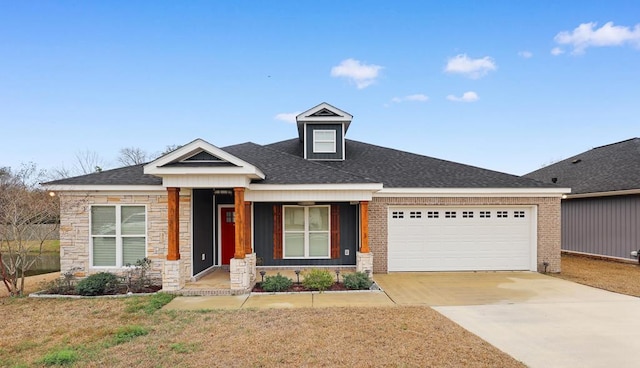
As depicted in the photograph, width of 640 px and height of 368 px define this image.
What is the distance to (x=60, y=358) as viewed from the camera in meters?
4.84

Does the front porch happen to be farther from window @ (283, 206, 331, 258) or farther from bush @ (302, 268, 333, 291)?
bush @ (302, 268, 333, 291)

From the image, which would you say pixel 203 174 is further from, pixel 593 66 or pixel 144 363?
pixel 593 66

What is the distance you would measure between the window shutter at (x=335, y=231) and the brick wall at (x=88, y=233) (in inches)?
179

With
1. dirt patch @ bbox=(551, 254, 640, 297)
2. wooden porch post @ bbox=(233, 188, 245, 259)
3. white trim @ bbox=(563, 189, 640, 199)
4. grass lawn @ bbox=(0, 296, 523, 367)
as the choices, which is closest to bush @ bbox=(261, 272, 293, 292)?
wooden porch post @ bbox=(233, 188, 245, 259)

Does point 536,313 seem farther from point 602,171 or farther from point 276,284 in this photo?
point 602,171

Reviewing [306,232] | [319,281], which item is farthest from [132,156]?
[319,281]

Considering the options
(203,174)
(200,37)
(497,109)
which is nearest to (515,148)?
(497,109)

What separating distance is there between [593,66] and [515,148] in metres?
11.7

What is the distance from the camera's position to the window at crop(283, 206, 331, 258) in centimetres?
1189

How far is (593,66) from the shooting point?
16.9 metres

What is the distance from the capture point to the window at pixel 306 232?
1189 centimetres

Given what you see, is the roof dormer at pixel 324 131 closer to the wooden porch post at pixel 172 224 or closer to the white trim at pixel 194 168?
the white trim at pixel 194 168

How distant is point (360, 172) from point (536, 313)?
7.27m

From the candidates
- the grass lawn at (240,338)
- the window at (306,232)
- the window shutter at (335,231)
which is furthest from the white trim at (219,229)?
the grass lawn at (240,338)
